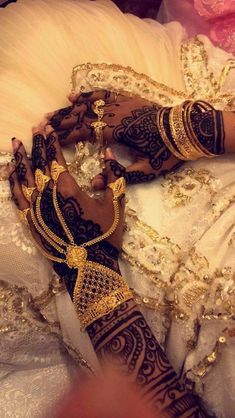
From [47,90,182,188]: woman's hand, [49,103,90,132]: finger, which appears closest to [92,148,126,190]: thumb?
[47,90,182,188]: woman's hand

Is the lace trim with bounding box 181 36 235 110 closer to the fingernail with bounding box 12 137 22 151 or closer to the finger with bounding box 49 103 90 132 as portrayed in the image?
the finger with bounding box 49 103 90 132

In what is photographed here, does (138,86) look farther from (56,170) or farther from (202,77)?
(56,170)

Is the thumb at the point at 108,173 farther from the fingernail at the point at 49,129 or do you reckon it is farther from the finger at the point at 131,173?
the fingernail at the point at 49,129

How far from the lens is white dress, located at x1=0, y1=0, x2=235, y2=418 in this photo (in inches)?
37.3

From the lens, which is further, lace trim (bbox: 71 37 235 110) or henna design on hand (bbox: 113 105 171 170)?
lace trim (bbox: 71 37 235 110)

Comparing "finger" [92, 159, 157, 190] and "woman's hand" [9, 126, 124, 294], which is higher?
"finger" [92, 159, 157, 190]

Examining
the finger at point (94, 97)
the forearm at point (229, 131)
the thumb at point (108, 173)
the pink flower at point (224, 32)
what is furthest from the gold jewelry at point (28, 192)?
the pink flower at point (224, 32)

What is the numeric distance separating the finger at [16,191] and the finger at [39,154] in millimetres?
38

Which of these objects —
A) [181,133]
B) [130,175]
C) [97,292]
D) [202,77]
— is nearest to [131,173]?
[130,175]

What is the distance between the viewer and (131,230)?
1012 millimetres

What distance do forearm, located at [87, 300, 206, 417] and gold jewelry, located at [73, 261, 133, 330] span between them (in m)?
0.01

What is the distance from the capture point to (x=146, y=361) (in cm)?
92

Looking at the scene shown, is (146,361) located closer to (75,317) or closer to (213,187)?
(75,317)

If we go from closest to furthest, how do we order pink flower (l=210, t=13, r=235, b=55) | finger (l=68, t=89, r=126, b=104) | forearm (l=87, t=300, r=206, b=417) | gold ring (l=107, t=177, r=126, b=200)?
1. forearm (l=87, t=300, r=206, b=417)
2. gold ring (l=107, t=177, r=126, b=200)
3. finger (l=68, t=89, r=126, b=104)
4. pink flower (l=210, t=13, r=235, b=55)
